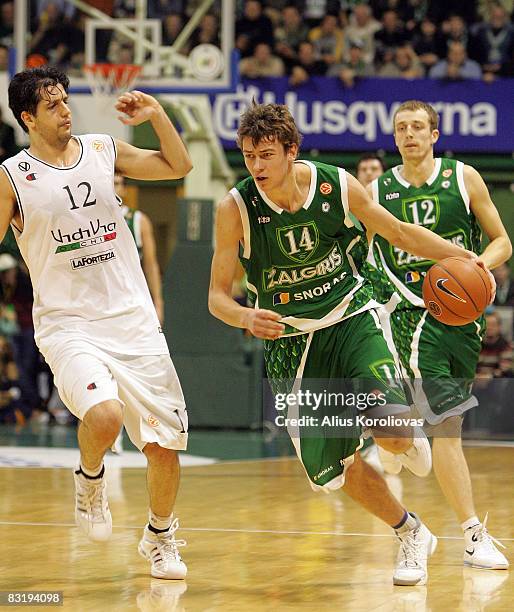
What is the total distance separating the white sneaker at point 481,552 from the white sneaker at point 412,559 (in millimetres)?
282

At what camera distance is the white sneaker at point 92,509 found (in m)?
5.00

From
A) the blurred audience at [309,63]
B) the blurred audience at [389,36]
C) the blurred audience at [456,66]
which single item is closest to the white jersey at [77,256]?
the blurred audience at [309,63]

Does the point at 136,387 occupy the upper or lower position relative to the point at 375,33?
lower

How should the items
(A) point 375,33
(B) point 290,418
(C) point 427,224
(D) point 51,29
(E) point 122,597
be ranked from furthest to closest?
(A) point 375,33 < (D) point 51,29 < (C) point 427,224 < (B) point 290,418 < (E) point 122,597

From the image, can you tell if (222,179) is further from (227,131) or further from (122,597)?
(122,597)

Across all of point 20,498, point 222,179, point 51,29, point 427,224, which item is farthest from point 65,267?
point 222,179

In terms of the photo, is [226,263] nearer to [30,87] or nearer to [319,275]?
[319,275]

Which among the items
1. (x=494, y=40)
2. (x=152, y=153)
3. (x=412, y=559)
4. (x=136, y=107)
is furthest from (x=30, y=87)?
(x=494, y=40)

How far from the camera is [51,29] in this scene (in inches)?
532

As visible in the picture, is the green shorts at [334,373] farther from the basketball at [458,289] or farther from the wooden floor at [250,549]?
the wooden floor at [250,549]

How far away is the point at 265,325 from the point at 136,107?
1.22 m

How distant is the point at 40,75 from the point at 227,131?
1038cm

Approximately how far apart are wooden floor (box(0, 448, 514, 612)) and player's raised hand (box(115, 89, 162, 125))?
6.54 ft

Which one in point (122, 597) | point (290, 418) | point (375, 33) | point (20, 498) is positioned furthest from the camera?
point (375, 33)
